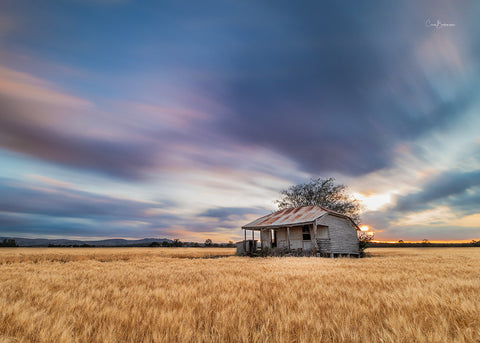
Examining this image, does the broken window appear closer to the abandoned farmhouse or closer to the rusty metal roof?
the abandoned farmhouse

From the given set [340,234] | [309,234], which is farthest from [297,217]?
[340,234]

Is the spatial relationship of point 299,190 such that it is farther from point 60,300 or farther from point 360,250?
point 60,300

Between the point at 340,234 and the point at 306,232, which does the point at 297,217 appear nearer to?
the point at 306,232

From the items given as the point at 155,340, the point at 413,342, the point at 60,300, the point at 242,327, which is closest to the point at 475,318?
the point at 413,342

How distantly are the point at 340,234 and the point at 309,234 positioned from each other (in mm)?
3752

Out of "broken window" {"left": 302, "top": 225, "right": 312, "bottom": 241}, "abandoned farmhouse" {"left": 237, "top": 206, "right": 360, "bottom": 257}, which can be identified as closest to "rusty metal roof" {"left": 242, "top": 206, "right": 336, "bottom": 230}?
"abandoned farmhouse" {"left": 237, "top": 206, "right": 360, "bottom": 257}

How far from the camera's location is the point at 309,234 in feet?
93.6

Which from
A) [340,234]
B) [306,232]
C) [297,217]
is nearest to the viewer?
[297,217]

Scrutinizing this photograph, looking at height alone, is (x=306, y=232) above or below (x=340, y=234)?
above

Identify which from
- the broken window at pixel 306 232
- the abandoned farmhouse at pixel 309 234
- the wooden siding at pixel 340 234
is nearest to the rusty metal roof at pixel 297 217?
the abandoned farmhouse at pixel 309 234

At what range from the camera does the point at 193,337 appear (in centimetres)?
235

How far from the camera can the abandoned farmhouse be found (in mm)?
25266

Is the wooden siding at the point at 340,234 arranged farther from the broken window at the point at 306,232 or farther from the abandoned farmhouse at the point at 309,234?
the broken window at the point at 306,232

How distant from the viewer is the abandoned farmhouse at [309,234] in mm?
25266
